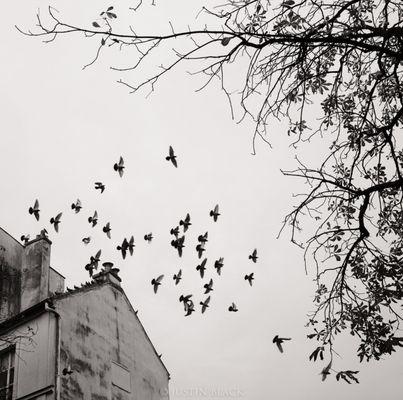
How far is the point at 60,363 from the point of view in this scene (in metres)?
13.1

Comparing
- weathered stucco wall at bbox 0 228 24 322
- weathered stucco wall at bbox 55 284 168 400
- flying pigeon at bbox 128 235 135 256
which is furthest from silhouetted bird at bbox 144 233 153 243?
weathered stucco wall at bbox 0 228 24 322

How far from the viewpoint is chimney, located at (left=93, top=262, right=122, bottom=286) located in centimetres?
1777

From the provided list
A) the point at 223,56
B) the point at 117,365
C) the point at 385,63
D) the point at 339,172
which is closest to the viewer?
the point at 223,56

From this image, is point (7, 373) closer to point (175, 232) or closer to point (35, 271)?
point (35, 271)

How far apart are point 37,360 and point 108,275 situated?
5227mm

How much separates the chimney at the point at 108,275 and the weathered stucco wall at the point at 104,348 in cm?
31

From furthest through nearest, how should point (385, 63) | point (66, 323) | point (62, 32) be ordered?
1. point (66, 323)
2. point (385, 63)
3. point (62, 32)

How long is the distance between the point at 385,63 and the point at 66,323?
37.2 ft

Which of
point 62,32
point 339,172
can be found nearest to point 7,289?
point 339,172

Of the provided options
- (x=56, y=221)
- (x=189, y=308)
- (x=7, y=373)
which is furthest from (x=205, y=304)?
(x=7, y=373)

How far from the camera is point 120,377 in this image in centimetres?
1614

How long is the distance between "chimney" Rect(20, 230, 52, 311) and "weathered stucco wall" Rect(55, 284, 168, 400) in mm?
2227

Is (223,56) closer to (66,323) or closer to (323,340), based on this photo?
(323,340)

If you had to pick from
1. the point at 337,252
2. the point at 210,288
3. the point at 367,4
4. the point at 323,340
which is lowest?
the point at 323,340
